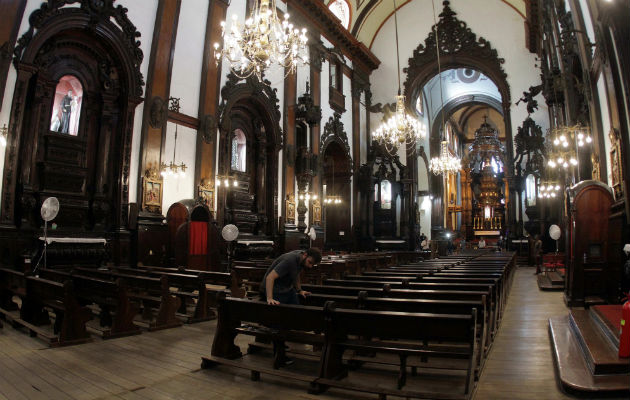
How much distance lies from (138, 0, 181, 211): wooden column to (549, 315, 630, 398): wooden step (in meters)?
10.0

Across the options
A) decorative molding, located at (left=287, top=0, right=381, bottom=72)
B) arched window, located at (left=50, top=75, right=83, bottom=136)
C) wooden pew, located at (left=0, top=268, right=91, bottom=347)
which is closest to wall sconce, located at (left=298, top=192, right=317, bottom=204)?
decorative molding, located at (left=287, top=0, right=381, bottom=72)

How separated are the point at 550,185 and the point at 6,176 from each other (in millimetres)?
19502

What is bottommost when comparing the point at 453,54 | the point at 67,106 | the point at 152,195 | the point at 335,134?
the point at 152,195

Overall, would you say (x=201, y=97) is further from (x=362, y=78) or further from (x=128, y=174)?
(x=362, y=78)

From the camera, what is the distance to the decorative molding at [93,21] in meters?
8.93

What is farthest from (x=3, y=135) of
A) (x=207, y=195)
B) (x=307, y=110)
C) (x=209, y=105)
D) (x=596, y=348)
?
(x=307, y=110)

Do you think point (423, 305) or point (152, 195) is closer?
point (423, 305)

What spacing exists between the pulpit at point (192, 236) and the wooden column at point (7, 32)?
15.5ft

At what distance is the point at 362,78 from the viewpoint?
23.4 meters

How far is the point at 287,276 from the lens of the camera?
14.7 feet

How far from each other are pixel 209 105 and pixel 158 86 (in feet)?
5.94

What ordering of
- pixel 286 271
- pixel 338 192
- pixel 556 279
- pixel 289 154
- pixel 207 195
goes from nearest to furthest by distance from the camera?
pixel 286 271 < pixel 556 279 < pixel 207 195 < pixel 289 154 < pixel 338 192

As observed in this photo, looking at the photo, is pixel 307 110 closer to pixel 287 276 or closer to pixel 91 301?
pixel 91 301

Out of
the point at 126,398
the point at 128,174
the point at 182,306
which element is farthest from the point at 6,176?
the point at 126,398
